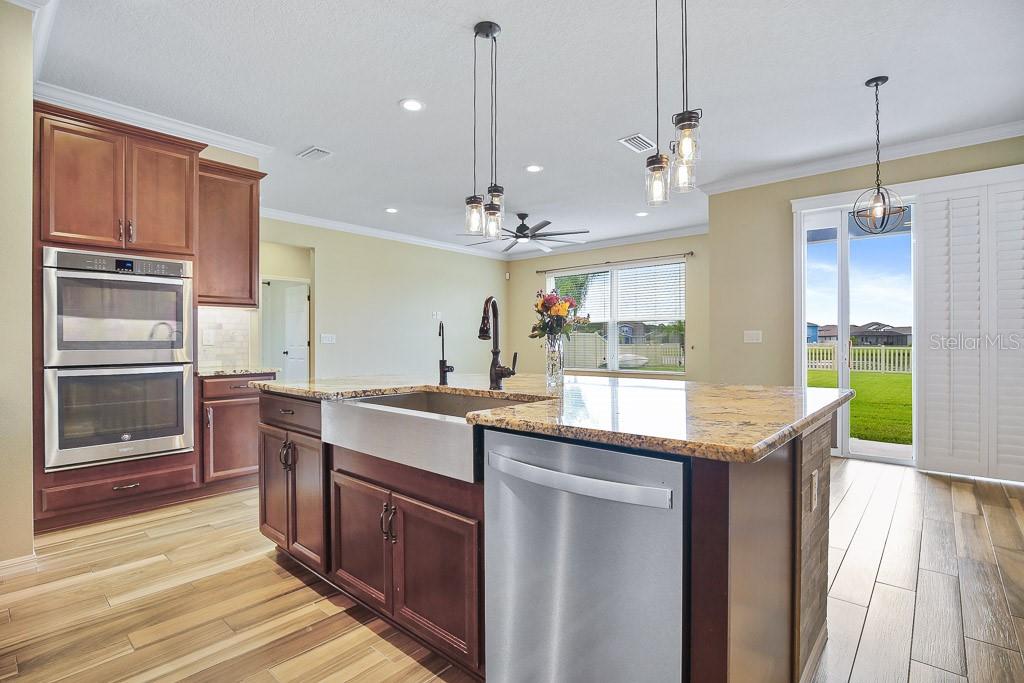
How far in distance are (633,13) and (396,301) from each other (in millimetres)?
5533

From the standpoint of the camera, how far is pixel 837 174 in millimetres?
4441

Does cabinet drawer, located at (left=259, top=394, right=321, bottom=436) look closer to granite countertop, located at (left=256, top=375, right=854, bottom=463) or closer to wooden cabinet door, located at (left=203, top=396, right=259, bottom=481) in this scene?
granite countertop, located at (left=256, top=375, right=854, bottom=463)

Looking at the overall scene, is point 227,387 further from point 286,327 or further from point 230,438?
point 286,327

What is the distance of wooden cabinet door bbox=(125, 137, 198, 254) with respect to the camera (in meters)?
3.10

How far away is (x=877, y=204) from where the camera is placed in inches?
130

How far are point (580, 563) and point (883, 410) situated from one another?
6.42 m

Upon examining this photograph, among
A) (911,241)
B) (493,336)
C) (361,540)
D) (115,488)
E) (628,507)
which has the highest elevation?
(911,241)

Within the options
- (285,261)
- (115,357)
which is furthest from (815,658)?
(285,261)

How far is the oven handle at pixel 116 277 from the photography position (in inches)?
112

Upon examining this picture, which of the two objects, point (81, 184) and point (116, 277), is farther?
point (116, 277)

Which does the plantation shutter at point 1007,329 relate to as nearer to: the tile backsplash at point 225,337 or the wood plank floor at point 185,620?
the wood plank floor at point 185,620

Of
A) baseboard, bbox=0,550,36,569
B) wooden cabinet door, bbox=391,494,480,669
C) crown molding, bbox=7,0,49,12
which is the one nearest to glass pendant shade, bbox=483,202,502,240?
wooden cabinet door, bbox=391,494,480,669

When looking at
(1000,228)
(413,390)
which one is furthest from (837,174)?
(413,390)

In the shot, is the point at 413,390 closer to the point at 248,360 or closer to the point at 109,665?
the point at 109,665
